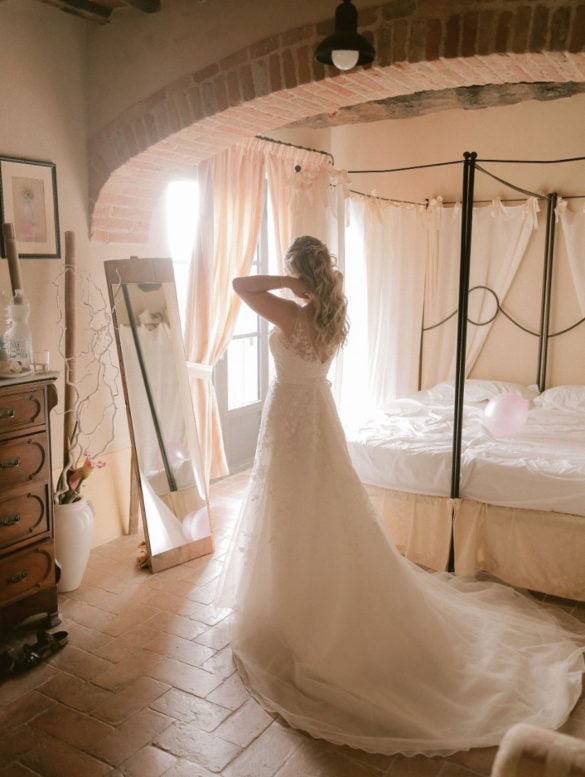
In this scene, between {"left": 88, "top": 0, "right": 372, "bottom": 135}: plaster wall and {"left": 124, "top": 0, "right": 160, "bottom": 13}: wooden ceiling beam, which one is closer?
{"left": 88, "top": 0, "right": 372, "bottom": 135}: plaster wall

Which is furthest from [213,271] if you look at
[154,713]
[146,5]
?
[154,713]

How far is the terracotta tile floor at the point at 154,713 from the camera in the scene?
226 cm

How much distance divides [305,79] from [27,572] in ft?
8.61

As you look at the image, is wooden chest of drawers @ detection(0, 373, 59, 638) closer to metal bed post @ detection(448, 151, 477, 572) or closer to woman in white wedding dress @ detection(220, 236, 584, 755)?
woman in white wedding dress @ detection(220, 236, 584, 755)

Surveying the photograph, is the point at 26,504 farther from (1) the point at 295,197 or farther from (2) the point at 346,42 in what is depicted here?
(1) the point at 295,197

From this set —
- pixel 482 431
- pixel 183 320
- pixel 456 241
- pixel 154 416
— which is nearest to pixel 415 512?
pixel 482 431

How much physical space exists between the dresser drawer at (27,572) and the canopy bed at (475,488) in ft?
6.05

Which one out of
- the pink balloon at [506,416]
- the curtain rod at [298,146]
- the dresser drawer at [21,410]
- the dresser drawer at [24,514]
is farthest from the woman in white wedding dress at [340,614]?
the curtain rod at [298,146]

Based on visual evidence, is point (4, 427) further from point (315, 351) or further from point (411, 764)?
point (411, 764)

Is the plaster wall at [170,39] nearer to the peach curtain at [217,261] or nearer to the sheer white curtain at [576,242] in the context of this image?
the peach curtain at [217,261]

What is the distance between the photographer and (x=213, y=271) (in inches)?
190

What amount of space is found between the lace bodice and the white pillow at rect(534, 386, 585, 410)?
9.18ft

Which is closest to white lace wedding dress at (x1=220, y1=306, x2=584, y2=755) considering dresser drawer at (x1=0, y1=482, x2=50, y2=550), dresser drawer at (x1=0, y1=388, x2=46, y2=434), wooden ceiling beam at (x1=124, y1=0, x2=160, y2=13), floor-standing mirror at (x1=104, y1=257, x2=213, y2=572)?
floor-standing mirror at (x1=104, y1=257, x2=213, y2=572)

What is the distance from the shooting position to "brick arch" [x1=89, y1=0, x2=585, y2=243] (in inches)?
99.8
